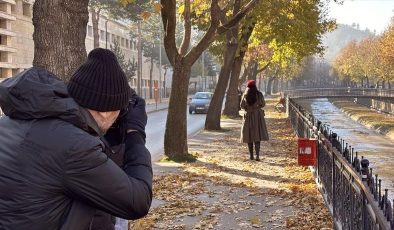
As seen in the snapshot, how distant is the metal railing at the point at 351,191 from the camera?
11.3 ft

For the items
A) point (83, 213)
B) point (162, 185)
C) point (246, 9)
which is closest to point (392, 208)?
point (83, 213)

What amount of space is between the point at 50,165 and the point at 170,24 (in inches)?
421

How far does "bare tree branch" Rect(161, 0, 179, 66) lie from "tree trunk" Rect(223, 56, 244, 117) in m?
14.2

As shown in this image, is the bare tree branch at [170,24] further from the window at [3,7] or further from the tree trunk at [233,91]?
the window at [3,7]

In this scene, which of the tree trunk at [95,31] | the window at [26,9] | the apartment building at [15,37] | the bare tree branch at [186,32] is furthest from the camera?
the tree trunk at [95,31]

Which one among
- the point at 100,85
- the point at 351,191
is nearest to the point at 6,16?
the point at 351,191

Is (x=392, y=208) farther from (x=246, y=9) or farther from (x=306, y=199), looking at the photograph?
(x=246, y=9)

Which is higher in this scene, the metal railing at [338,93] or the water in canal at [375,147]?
the metal railing at [338,93]

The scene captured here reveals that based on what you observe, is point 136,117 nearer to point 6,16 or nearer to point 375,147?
point 375,147

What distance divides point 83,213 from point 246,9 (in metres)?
11.2

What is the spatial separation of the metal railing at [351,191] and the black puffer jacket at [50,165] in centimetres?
175

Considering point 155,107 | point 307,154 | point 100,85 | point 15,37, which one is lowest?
point 155,107

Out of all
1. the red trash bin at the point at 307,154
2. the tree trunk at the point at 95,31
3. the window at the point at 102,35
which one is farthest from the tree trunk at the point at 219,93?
the window at the point at 102,35

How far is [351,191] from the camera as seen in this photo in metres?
4.83
